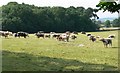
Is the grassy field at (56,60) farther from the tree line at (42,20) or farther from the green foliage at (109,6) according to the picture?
the tree line at (42,20)

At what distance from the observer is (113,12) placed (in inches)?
428

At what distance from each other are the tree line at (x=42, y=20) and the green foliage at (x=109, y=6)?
213ft

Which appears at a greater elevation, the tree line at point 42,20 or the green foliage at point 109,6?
the green foliage at point 109,6

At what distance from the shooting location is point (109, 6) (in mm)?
10344

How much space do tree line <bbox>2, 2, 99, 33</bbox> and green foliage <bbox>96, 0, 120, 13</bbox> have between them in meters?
64.9

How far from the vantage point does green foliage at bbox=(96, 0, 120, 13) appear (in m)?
9.98

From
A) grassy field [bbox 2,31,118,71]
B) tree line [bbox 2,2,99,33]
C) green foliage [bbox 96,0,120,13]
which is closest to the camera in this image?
green foliage [bbox 96,0,120,13]

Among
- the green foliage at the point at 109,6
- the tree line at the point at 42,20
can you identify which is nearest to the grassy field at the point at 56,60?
the green foliage at the point at 109,6

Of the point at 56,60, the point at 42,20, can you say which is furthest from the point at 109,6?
the point at 42,20

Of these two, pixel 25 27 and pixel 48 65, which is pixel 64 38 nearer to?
pixel 48 65

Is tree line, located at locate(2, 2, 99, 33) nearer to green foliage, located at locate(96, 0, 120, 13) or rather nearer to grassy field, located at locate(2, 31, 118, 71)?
grassy field, located at locate(2, 31, 118, 71)

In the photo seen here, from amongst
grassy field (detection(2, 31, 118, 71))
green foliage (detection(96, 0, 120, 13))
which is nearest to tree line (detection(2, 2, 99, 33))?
grassy field (detection(2, 31, 118, 71))

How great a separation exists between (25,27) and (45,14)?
1702 cm

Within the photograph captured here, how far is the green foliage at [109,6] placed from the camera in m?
9.98
